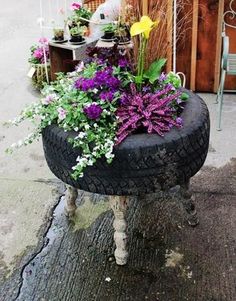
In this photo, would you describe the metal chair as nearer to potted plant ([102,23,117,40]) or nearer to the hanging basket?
potted plant ([102,23,117,40])

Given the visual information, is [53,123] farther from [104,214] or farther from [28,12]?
[28,12]

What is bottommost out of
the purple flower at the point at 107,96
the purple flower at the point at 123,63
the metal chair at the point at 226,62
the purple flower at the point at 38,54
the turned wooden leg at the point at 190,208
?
the turned wooden leg at the point at 190,208

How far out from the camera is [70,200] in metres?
2.68

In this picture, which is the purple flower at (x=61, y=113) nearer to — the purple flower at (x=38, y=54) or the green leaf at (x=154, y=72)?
the green leaf at (x=154, y=72)

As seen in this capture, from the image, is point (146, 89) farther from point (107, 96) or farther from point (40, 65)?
point (40, 65)

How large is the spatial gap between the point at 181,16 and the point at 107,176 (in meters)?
2.37

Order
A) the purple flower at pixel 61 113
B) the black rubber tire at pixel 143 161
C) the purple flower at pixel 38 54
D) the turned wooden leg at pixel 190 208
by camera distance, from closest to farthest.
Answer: the black rubber tire at pixel 143 161 < the purple flower at pixel 61 113 < the turned wooden leg at pixel 190 208 < the purple flower at pixel 38 54

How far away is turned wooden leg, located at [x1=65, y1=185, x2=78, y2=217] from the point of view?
2627 mm

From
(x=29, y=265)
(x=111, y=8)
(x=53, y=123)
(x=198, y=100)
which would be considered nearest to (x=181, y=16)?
(x=111, y=8)

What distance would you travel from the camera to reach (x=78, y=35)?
443cm

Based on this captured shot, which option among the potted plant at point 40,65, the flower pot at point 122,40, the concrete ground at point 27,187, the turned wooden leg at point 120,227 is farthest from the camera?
the potted plant at point 40,65

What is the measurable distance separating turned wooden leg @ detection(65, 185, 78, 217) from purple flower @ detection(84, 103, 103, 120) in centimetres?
65

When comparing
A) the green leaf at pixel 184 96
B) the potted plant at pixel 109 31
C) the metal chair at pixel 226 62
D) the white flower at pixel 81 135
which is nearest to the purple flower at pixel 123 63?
the green leaf at pixel 184 96

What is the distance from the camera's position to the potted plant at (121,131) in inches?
80.5
